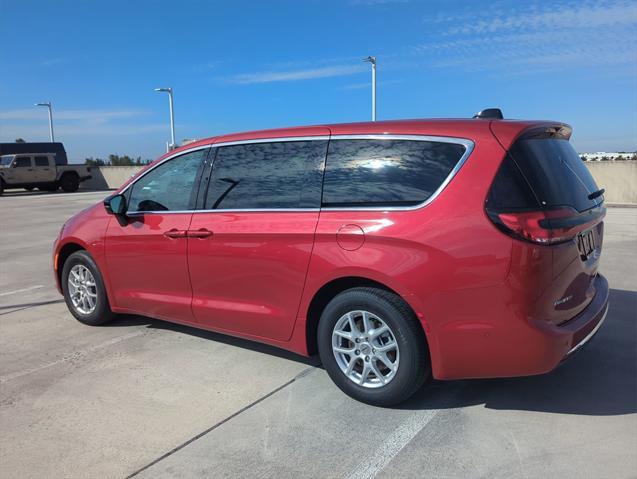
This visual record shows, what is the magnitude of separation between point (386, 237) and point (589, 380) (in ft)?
6.04

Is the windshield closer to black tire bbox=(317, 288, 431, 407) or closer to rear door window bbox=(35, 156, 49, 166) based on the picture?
rear door window bbox=(35, 156, 49, 166)

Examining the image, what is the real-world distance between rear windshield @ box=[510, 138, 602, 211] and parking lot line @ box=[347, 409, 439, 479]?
1.45 meters

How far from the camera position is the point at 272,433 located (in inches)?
124

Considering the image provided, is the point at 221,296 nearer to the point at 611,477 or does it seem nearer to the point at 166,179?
the point at 166,179

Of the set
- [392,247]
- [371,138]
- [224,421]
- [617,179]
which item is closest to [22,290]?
[224,421]

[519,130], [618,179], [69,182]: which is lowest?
[618,179]

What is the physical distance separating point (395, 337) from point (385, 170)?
103 centimetres

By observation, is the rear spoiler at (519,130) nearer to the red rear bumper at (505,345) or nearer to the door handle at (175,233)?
the red rear bumper at (505,345)

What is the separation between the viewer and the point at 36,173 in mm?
27578

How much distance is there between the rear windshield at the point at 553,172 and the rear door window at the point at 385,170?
1.18 ft

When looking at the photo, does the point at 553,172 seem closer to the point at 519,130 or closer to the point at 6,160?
the point at 519,130

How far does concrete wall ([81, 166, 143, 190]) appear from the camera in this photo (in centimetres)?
3259

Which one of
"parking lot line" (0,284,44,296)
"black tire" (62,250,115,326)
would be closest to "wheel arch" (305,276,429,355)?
"black tire" (62,250,115,326)

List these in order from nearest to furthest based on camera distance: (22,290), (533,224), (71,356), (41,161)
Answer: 1. (533,224)
2. (71,356)
3. (22,290)
4. (41,161)
